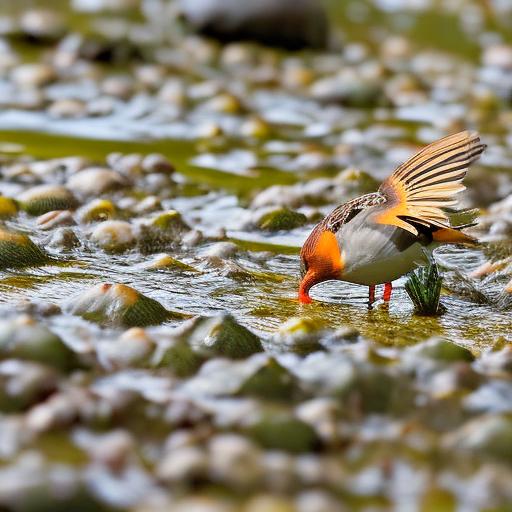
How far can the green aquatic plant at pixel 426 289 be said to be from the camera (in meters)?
2.94

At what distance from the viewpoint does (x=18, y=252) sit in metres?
3.13

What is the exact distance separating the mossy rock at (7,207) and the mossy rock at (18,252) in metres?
0.61

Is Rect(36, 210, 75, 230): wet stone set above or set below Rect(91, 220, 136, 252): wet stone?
above

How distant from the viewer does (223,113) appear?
599 cm

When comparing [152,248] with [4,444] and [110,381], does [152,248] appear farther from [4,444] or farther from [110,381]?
[4,444]

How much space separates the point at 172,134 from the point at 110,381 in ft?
11.3

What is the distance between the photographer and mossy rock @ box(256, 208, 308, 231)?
392cm

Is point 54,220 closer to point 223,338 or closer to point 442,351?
point 223,338

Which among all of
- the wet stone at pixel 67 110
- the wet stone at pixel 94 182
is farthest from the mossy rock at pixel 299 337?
the wet stone at pixel 67 110

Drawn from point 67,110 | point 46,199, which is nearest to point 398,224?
point 46,199

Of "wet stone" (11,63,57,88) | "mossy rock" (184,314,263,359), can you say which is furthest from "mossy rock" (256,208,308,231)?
"wet stone" (11,63,57,88)

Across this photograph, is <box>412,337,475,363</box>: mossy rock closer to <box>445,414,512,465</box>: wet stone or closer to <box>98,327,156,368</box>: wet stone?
<box>445,414,512,465</box>: wet stone

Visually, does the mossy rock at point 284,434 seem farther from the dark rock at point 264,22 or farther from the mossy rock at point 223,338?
the dark rock at point 264,22

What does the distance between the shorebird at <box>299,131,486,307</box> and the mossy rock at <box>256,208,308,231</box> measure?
1.03m
